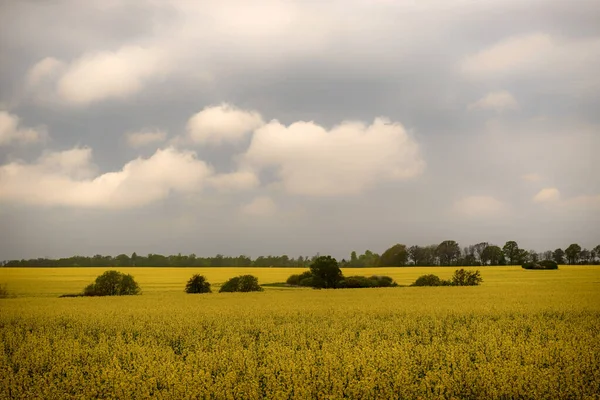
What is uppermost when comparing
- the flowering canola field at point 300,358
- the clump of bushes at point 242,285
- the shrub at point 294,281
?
the flowering canola field at point 300,358

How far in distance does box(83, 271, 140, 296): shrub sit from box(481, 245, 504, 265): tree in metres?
81.5

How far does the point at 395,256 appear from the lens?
337 feet

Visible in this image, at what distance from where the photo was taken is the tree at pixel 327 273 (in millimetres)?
52812

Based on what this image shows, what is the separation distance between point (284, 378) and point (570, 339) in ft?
37.1

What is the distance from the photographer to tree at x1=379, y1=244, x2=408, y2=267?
101850 mm

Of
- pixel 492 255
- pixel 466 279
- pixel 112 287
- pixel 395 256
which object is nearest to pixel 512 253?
pixel 492 255

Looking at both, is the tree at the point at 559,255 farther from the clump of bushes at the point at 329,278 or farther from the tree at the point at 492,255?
the clump of bushes at the point at 329,278

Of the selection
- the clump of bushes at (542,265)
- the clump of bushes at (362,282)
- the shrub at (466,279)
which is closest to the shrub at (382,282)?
the clump of bushes at (362,282)

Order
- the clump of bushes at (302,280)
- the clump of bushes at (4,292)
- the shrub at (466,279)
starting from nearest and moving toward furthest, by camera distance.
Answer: the clump of bushes at (4,292)
the shrub at (466,279)
the clump of bushes at (302,280)

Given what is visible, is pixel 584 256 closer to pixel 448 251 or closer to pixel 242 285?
pixel 448 251

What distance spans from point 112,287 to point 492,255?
85.0 meters

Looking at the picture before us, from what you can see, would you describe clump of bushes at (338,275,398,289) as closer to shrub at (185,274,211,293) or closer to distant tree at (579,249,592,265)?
shrub at (185,274,211,293)

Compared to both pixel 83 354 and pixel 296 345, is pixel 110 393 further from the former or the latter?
pixel 296 345

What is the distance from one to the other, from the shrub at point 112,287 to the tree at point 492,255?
81.5 meters
